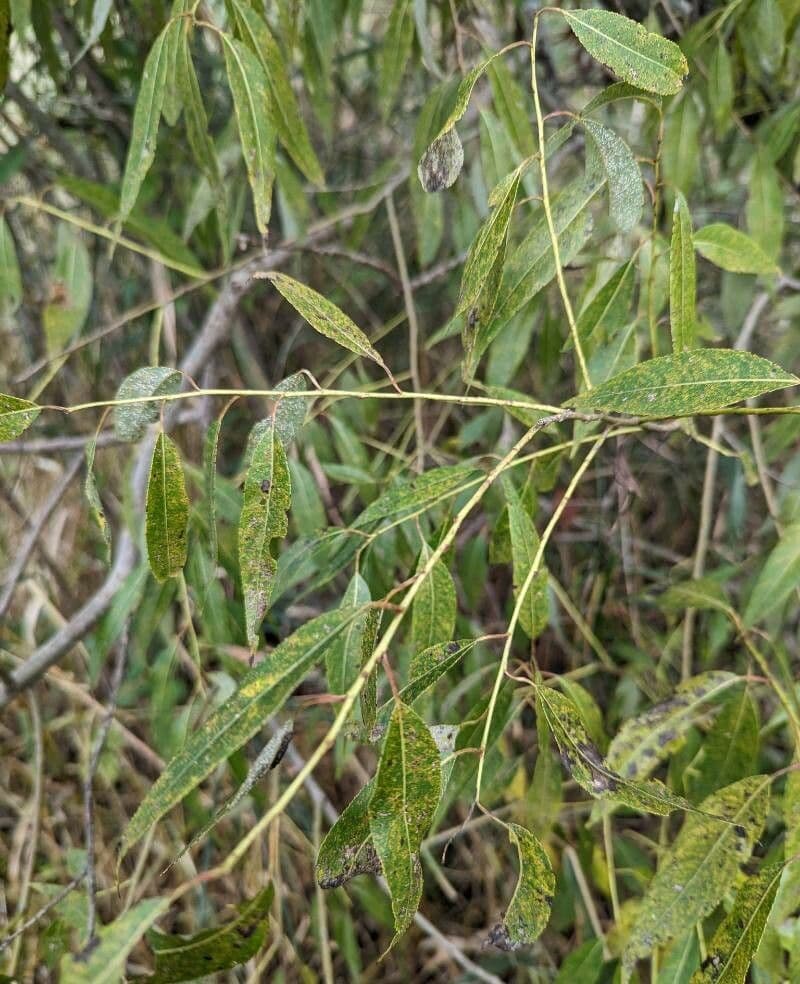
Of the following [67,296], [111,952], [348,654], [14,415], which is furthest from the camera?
[67,296]

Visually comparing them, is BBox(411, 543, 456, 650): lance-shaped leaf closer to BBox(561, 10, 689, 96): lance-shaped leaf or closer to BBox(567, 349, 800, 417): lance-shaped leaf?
BBox(567, 349, 800, 417): lance-shaped leaf

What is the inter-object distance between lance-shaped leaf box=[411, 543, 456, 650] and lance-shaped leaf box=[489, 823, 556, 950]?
126mm

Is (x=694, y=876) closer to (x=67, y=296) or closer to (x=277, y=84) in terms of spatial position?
(x=277, y=84)

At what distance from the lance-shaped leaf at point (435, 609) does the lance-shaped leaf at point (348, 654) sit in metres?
0.03

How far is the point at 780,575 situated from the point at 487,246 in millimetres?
335

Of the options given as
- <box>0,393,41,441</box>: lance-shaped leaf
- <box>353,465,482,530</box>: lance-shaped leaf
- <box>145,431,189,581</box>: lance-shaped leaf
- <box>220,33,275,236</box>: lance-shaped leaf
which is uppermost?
<box>220,33,275,236</box>: lance-shaped leaf

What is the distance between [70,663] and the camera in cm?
121

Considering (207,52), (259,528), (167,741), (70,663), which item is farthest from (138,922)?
(207,52)

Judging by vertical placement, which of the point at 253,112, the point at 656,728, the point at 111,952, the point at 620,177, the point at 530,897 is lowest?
the point at 656,728

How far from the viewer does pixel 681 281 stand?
18.8 inches

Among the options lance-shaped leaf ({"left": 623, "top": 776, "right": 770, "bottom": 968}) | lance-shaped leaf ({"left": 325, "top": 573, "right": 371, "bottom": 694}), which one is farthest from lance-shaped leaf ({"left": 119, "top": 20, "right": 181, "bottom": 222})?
lance-shaped leaf ({"left": 623, "top": 776, "right": 770, "bottom": 968})

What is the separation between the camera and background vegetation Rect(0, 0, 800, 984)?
0.40 m

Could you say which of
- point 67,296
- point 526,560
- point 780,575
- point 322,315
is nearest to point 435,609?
point 526,560

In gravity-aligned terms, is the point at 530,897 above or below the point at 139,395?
below
